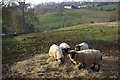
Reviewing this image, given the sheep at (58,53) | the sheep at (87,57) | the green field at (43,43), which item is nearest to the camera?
the sheep at (87,57)

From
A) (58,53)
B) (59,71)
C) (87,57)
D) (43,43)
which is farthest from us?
(43,43)

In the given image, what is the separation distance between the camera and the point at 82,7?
100062 millimetres

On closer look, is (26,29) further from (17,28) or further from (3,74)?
(3,74)

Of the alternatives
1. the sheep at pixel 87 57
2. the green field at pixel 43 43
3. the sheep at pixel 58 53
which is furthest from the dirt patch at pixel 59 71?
the green field at pixel 43 43

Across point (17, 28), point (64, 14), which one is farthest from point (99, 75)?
point (64, 14)

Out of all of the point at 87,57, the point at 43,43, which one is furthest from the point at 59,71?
the point at 43,43

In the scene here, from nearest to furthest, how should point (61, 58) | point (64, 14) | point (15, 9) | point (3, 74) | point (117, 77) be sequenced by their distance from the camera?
1. point (117, 77)
2. point (3, 74)
3. point (61, 58)
4. point (15, 9)
5. point (64, 14)

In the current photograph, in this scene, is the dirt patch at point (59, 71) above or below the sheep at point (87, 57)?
below

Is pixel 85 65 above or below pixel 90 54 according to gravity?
below

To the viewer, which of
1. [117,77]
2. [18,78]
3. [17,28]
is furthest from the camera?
[17,28]

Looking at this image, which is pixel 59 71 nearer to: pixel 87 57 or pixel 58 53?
pixel 58 53

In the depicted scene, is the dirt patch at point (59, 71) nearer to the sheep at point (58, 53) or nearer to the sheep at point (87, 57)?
the sheep at point (58, 53)

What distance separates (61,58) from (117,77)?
4.85 meters

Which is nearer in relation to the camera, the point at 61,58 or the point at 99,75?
the point at 99,75
